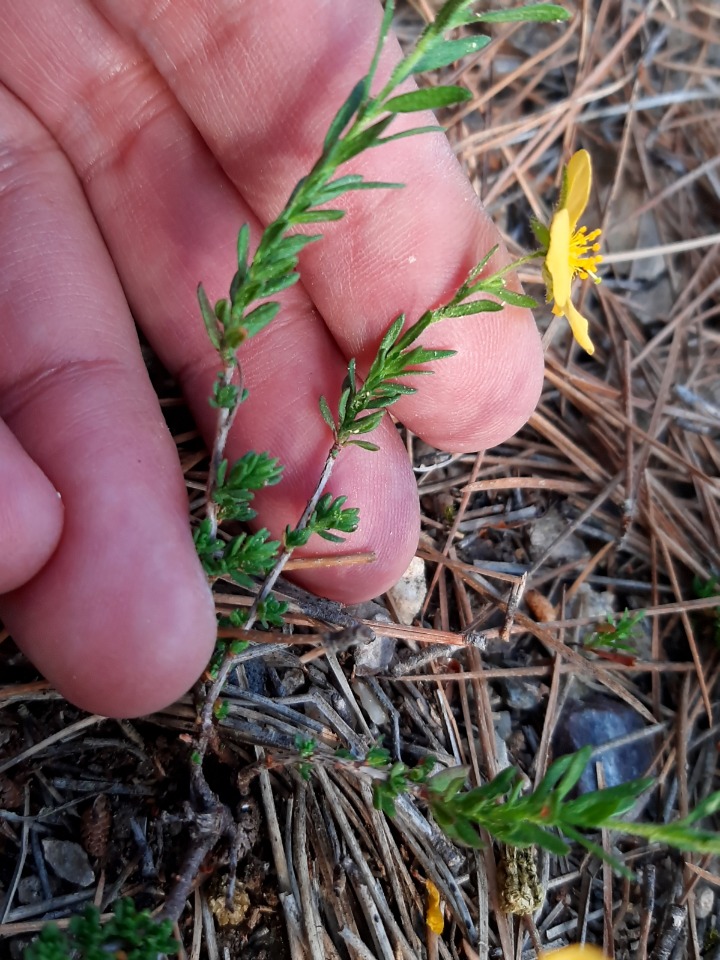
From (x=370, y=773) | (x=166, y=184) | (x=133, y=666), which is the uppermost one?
(x=166, y=184)

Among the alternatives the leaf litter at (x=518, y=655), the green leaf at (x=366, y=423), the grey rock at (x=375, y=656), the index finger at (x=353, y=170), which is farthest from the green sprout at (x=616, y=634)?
the green leaf at (x=366, y=423)

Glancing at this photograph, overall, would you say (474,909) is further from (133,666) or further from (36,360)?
(36,360)

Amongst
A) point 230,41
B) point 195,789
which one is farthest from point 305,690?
point 230,41

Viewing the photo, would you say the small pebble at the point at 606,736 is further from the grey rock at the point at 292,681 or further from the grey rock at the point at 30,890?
the grey rock at the point at 30,890

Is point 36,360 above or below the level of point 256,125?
below

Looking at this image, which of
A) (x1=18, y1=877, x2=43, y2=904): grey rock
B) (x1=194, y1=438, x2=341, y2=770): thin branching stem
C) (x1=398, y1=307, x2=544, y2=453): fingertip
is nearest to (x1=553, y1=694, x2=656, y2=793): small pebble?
(x1=398, y1=307, x2=544, y2=453): fingertip

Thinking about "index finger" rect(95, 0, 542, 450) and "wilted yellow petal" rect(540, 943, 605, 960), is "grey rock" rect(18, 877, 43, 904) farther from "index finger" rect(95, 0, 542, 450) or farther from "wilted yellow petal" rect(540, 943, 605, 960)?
"index finger" rect(95, 0, 542, 450)
